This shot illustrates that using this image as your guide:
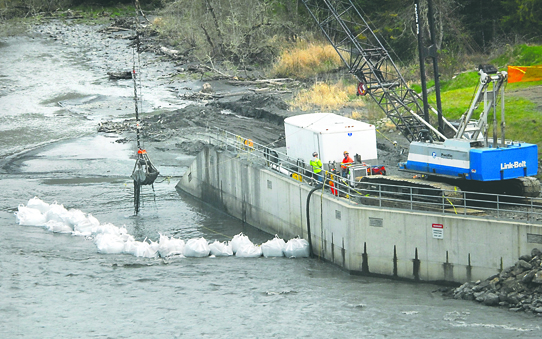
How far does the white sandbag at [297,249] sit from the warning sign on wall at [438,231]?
6251mm

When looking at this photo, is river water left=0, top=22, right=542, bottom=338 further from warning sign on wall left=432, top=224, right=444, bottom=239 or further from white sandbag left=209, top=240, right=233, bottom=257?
warning sign on wall left=432, top=224, right=444, bottom=239

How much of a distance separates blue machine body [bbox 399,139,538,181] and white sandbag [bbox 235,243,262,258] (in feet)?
25.7

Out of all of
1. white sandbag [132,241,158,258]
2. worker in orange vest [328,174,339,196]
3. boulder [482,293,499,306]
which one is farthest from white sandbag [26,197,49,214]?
boulder [482,293,499,306]

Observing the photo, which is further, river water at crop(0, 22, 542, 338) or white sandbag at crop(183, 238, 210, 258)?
white sandbag at crop(183, 238, 210, 258)

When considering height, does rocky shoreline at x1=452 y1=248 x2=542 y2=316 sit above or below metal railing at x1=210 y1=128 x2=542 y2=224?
below

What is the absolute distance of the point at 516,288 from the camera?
865 inches

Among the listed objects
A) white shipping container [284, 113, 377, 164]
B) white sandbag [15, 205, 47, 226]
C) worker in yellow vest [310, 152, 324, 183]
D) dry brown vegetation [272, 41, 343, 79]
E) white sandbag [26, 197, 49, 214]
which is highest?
dry brown vegetation [272, 41, 343, 79]

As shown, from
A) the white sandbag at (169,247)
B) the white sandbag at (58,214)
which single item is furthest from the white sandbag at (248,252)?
the white sandbag at (58,214)

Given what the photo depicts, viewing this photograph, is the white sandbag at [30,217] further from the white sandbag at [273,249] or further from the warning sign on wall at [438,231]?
the warning sign on wall at [438,231]

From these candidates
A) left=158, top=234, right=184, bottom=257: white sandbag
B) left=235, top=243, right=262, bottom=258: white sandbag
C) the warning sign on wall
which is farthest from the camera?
left=158, top=234, right=184, bottom=257: white sandbag

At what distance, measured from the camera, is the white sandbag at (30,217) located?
115ft

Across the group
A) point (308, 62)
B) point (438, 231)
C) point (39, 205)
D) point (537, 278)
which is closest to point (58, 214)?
point (39, 205)

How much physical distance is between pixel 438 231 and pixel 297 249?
21.5 feet

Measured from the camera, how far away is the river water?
72.7ft
